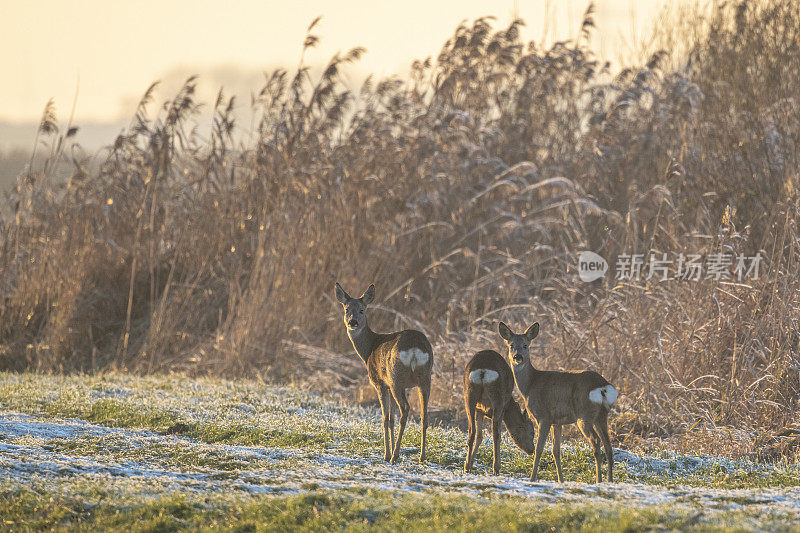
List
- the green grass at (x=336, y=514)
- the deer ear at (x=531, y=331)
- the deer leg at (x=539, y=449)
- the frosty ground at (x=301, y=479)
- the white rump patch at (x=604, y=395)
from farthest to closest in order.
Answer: the deer ear at (x=531, y=331) < the deer leg at (x=539, y=449) < the white rump patch at (x=604, y=395) < the frosty ground at (x=301, y=479) < the green grass at (x=336, y=514)

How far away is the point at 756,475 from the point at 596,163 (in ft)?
24.9

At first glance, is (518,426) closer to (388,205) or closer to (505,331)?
(505,331)

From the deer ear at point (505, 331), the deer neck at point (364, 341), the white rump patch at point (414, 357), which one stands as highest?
the deer ear at point (505, 331)

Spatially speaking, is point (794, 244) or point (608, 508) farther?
point (794, 244)

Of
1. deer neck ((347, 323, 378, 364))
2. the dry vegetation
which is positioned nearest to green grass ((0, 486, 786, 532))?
deer neck ((347, 323, 378, 364))

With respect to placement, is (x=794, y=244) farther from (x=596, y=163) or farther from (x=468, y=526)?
(x=468, y=526)

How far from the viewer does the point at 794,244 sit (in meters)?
9.00

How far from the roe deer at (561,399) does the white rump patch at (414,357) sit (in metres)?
0.57

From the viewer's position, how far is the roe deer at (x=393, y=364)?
252 inches

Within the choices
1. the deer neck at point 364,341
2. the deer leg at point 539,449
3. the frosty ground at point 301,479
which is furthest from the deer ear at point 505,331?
the deer neck at point 364,341

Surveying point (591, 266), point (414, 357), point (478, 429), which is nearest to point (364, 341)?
point (414, 357)

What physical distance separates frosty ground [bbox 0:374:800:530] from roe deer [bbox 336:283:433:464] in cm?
30

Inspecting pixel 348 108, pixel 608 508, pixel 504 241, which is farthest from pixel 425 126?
pixel 608 508

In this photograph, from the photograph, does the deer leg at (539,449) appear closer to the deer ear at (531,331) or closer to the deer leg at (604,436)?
the deer leg at (604,436)
